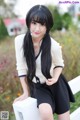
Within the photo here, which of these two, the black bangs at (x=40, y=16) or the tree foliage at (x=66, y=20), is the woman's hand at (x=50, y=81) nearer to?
the black bangs at (x=40, y=16)

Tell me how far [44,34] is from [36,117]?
0.56 m

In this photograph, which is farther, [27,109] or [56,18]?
[56,18]

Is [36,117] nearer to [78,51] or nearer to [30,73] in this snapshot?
[30,73]

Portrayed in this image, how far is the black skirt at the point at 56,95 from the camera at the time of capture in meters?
2.34

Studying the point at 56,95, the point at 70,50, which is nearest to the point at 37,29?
the point at 56,95

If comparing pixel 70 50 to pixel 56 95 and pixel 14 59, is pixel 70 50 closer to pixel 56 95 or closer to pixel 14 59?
pixel 14 59

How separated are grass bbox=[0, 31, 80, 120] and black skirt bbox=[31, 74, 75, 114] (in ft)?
4.98

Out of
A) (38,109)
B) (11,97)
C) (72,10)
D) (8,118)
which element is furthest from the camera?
(72,10)

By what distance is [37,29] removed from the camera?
7.52ft

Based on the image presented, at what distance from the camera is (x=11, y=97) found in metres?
4.15

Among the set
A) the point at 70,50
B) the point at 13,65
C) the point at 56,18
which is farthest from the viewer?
the point at 70,50

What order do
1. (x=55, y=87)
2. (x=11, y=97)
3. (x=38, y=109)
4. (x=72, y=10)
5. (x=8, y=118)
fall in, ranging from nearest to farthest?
(x=38, y=109) → (x=55, y=87) → (x=8, y=118) → (x=11, y=97) → (x=72, y=10)

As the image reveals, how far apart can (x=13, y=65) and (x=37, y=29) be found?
78.3 inches

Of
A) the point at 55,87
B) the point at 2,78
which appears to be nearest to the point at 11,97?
the point at 2,78
